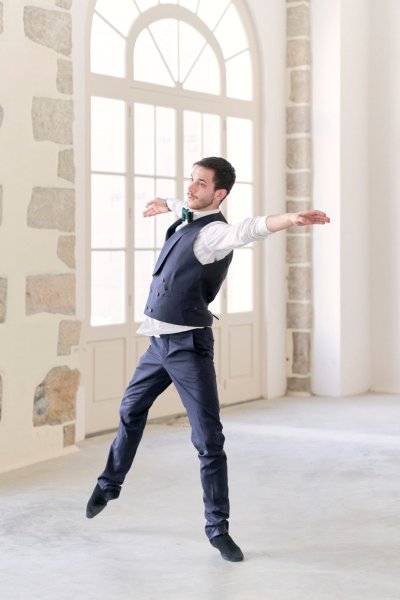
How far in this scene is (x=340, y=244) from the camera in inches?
287

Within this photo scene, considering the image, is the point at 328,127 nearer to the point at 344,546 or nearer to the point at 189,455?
the point at 189,455

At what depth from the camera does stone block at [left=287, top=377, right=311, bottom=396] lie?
7387 mm

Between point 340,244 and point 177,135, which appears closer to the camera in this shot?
point 177,135

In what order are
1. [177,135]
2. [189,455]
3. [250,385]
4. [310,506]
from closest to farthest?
1. [310,506]
2. [189,455]
3. [177,135]
4. [250,385]

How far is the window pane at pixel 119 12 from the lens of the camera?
5973 mm

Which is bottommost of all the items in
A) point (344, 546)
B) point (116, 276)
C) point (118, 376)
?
point (344, 546)

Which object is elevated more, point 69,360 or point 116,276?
point 116,276

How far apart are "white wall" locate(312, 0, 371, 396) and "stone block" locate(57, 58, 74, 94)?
2.37m

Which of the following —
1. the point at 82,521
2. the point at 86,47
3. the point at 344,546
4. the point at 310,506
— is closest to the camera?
the point at 344,546

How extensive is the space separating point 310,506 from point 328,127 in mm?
3508

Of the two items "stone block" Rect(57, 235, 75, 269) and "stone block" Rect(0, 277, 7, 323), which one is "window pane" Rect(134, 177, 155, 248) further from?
"stone block" Rect(0, 277, 7, 323)

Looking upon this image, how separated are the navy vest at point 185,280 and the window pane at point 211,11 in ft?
10.7

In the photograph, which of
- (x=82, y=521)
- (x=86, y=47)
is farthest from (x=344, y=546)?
(x=86, y=47)

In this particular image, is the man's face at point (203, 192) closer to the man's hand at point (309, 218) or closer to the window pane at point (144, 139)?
the man's hand at point (309, 218)
